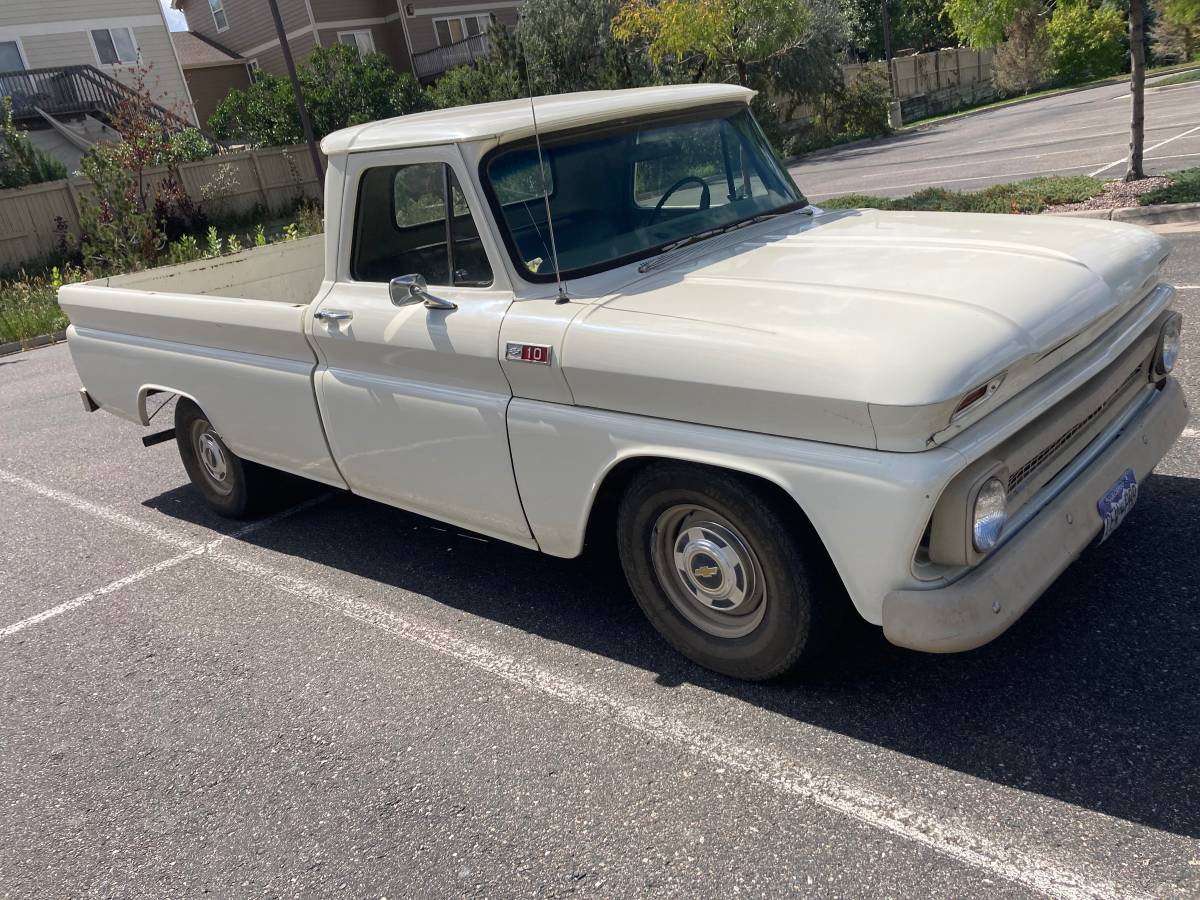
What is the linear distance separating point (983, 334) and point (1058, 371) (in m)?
0.51

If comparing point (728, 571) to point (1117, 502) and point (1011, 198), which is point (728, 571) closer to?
point (1117, 502)

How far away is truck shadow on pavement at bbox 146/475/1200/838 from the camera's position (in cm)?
278

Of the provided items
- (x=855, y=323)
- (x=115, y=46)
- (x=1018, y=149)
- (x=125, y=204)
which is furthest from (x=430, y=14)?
Result: (x=855, y=323)

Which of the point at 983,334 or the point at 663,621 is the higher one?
the point at 983,334

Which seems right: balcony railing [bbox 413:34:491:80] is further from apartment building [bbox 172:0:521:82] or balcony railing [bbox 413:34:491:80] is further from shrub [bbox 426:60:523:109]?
shrub [bbox 426:60:523:109]

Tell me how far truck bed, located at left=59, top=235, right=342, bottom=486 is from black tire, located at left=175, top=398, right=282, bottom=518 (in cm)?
24

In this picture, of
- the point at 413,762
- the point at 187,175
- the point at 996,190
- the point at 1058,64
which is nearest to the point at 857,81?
the point at 1058,64

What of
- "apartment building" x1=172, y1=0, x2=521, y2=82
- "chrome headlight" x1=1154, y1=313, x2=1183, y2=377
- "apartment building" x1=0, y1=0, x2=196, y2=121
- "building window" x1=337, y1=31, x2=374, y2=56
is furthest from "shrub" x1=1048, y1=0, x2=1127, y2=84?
"chrome headlight" x1=1154, y1=313, x2=1183, y2=377

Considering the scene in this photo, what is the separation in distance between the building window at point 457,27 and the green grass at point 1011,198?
3077 centimetres

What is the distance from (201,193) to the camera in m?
23.0

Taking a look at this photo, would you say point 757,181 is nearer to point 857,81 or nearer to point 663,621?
point 663,621

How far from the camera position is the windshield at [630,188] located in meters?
3.71

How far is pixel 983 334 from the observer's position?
274 cm

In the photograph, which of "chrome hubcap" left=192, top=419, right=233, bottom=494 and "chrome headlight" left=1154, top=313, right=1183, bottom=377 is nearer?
"chrome headlight" left=1154, top=313, right=1183, bottom=377
